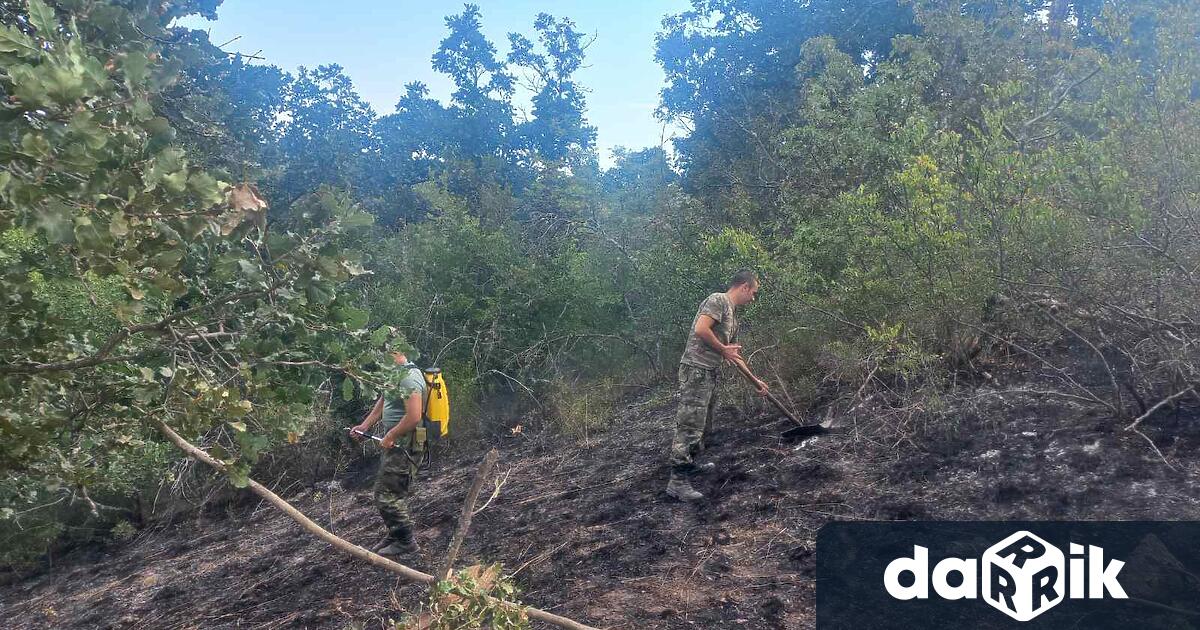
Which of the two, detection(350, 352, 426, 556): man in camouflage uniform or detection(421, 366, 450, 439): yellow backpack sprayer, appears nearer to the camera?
detection(350, 352, 426, 556): man in camouflage uniform

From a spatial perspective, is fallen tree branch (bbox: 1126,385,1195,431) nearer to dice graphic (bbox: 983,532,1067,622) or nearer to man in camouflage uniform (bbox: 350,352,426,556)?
dice graphic (bbox: 983,532,1067,622)

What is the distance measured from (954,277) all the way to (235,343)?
5.07 m

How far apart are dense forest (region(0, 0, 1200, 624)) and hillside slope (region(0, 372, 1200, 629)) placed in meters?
0.34

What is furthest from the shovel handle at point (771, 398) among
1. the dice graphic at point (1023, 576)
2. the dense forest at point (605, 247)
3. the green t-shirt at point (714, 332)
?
the dice graphic at point (1023, 576)

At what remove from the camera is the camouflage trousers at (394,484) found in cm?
602

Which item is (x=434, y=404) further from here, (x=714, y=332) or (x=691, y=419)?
(x=714, y=332)

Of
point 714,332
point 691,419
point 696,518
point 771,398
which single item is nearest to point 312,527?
point 696,518

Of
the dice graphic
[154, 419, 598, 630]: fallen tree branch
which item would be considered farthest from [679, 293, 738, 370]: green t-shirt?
[154, 419, 598, 630]: fallen tree branch

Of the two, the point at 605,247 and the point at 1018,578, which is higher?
the point at 605,247

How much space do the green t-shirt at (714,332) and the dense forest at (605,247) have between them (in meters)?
1.05

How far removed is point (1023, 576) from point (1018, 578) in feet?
0.10

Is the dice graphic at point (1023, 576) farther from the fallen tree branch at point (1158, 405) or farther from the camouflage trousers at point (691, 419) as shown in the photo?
the camouflage trousers at point (691, 419)

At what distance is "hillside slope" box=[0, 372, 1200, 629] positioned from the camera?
459cm

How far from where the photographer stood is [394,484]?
6.06 m
